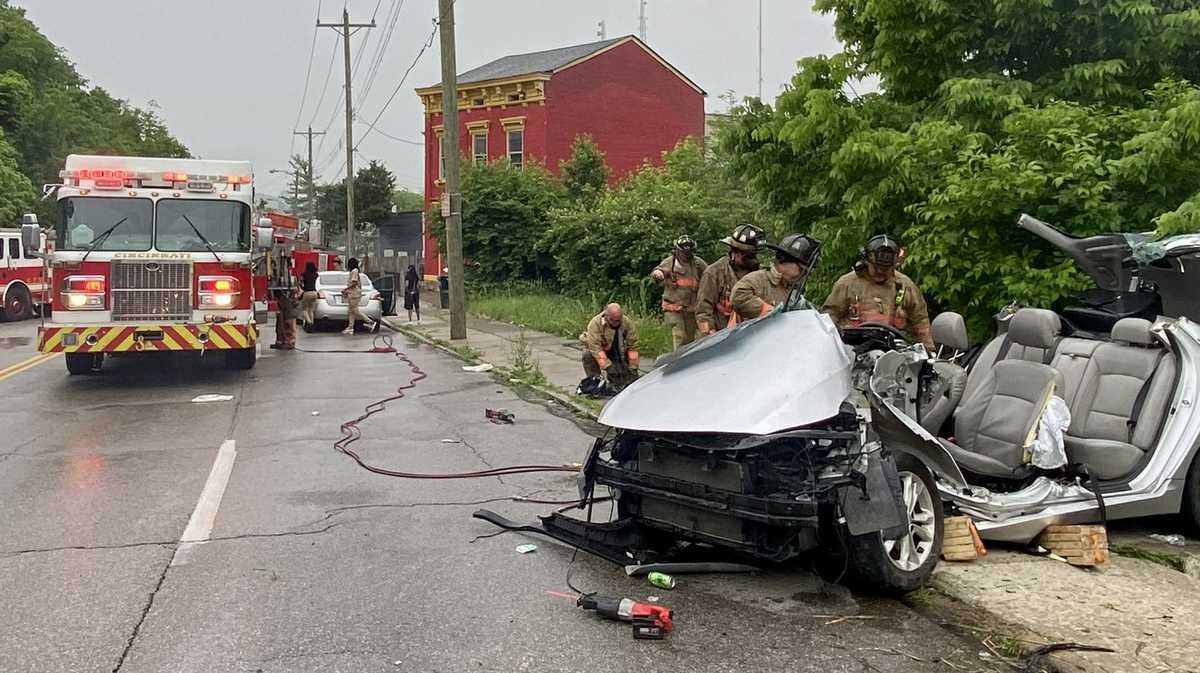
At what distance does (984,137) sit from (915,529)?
5.15 m

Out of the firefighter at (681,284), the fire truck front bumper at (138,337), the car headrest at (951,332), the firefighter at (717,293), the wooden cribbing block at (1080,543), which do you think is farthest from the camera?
the fire truck front bumper at (138,337)

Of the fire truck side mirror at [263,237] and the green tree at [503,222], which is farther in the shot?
the green tree at [503,222]

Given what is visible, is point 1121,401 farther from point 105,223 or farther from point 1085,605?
point 105,223

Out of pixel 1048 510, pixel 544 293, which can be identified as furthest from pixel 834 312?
pixel 544 293

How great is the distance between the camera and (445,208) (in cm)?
1944

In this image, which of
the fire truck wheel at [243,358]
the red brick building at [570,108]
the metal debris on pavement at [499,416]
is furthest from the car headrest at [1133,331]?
the red brick building at [570,108]

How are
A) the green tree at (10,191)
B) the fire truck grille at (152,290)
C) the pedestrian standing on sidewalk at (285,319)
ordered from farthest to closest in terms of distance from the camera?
the green tree at (10,191) → the pedestrian standing on sidewalk at (285,319) → the fire truck grille at (152,290)

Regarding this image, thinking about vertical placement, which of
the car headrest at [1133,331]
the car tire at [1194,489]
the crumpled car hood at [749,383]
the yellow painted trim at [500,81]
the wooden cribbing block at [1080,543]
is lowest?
the wooden cribbing block at [1080,543]

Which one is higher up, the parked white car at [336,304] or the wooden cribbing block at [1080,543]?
the parked white car at [336,304]

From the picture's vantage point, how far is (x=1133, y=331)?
236 inches

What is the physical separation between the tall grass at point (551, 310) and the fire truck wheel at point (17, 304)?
477 inches

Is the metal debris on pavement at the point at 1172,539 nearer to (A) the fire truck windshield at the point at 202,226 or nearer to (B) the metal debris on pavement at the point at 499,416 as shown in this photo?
(B) the metal debris on pavement at the point at 499,416

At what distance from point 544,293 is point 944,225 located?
19.8 meters

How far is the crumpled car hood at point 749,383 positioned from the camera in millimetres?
4656
